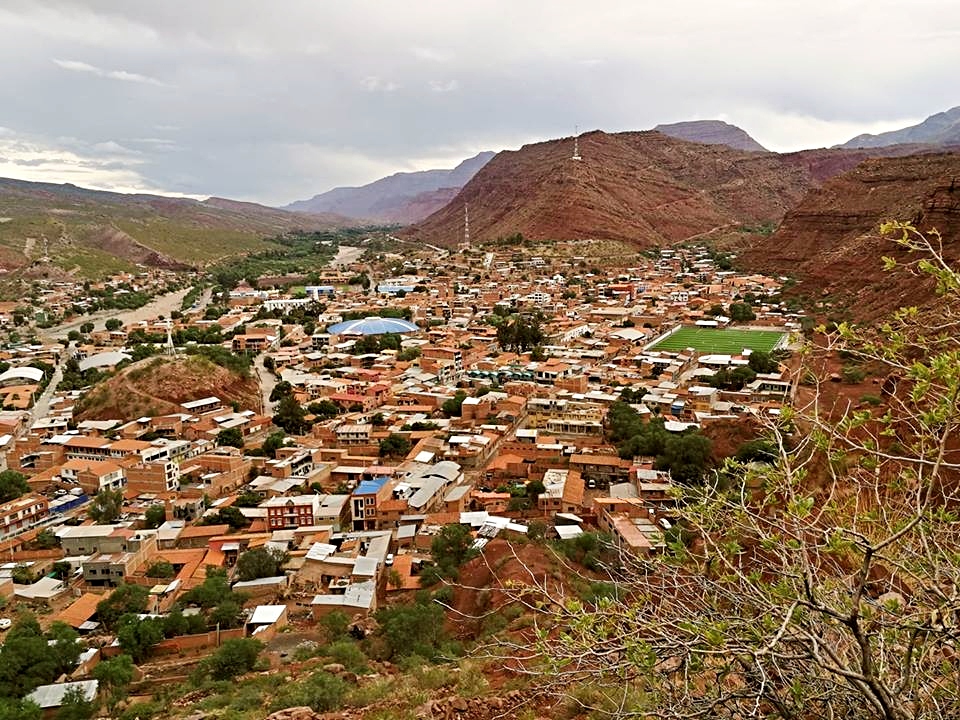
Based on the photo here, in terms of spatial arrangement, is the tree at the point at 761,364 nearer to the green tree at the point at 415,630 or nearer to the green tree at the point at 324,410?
the green tree at the point at 324,410

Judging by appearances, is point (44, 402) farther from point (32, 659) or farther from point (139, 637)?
point (32, 659)

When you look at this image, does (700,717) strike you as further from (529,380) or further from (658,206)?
(658,206)

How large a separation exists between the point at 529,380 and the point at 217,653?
62.2ft

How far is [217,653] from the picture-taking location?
33.9 feet

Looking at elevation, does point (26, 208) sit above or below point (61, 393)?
above

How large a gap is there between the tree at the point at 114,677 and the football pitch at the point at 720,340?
2819 centimetres

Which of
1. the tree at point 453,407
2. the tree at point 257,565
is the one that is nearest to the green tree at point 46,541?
the tree at point 257,565

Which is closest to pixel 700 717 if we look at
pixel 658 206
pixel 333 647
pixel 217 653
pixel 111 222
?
pixel 333 647

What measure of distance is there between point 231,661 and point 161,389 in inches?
743

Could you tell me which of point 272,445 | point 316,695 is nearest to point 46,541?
point 272,445

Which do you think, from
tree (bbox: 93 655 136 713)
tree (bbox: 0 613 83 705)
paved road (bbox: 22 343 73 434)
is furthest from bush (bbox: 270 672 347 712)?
paved road (bbox: 22 343 73 434)

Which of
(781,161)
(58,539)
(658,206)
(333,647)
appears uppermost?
(781,161)

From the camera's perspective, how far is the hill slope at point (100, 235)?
7369 centimetres

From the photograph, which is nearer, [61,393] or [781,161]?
[61,393]
